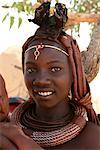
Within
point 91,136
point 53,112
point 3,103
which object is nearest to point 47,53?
point 53,112

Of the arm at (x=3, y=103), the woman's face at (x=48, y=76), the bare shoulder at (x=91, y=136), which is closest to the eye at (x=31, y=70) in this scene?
the woman's face at (x=48, y=76)

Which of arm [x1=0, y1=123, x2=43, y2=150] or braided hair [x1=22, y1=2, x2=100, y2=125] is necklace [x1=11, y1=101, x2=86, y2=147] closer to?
braided hair [x1=22, y1=2, x2=100, y2=125]

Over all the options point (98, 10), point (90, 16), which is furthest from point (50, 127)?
point (98, 10)

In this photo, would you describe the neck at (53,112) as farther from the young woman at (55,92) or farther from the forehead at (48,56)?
the forehead at (48,56)

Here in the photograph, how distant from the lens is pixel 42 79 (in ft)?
4.91

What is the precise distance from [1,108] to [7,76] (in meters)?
5.85

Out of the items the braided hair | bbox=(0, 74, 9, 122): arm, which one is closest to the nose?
the braided hair

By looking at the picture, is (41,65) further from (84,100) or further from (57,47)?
(84,100)

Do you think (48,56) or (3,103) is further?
(48,56)

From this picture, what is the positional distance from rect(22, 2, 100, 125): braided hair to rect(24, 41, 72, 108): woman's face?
0.18ft

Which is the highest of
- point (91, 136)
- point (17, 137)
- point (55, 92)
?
point (17, 137)

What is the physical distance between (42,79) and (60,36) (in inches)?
9.0

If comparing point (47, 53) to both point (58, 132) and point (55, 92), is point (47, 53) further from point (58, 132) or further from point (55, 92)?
point (58, 132)

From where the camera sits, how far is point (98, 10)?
2934mm
